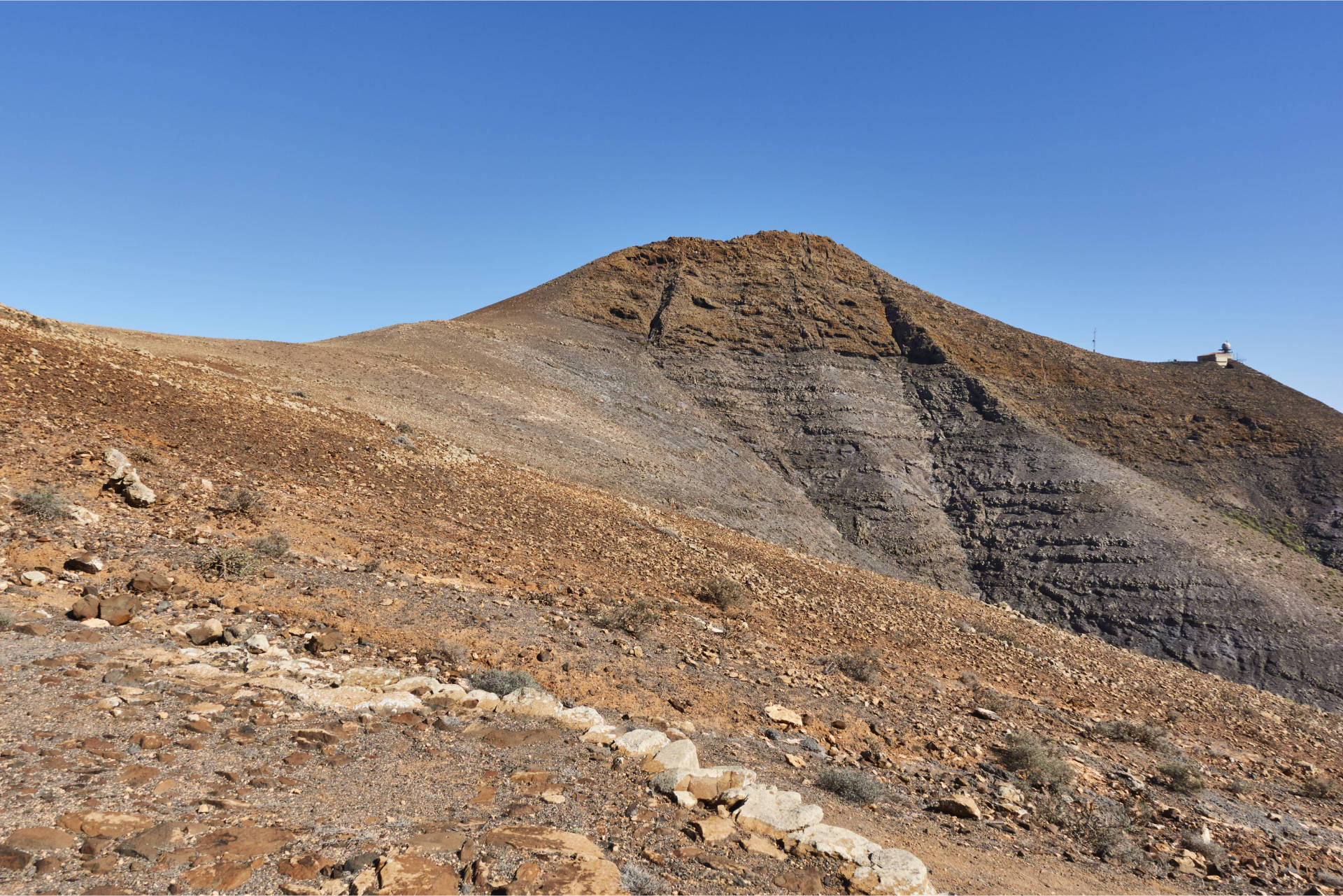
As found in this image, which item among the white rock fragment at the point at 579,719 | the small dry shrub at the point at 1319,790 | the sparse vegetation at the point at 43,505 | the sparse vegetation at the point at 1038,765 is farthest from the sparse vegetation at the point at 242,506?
the small dry shrub at the point at 1319,790

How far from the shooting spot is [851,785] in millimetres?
5855

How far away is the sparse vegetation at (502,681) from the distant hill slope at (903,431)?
12.4 meters

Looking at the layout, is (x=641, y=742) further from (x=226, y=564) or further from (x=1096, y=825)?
(x=226, y=564)

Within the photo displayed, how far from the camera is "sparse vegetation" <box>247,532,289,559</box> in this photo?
302 inches

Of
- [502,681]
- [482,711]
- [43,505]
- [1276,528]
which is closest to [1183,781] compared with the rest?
[502,681]

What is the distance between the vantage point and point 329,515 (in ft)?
31.6

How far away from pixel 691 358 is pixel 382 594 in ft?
110

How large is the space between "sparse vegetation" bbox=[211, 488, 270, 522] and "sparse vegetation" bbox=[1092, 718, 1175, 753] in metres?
11.7

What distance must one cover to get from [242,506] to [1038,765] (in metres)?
9.90

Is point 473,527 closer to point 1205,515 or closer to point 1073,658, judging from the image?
point 1073,658

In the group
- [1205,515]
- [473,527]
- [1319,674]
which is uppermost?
[1205,515]

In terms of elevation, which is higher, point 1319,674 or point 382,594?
point 382,594

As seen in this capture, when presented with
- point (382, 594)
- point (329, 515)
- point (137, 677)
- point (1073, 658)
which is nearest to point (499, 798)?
point (137, 677)

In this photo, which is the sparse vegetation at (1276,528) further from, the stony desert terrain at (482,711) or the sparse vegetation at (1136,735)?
the sparse vegetation at (1136,735)
